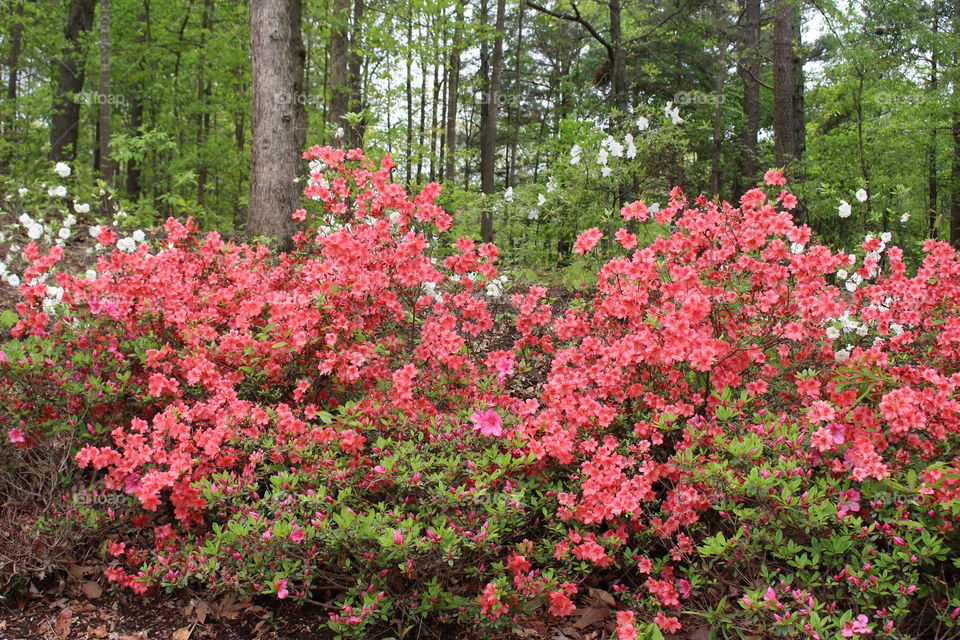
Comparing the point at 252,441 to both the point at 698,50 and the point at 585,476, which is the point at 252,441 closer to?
the point at 585,476

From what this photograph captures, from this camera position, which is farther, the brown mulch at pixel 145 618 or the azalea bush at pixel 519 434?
the brown mulch at pixel 145 618

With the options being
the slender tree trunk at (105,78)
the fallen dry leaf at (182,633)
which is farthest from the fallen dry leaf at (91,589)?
the slender tree trunk at (105,78)

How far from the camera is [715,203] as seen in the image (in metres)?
3.47

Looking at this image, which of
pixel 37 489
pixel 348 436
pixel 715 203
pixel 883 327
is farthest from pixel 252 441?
pixel 883 327

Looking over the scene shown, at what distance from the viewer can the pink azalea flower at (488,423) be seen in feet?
8.73

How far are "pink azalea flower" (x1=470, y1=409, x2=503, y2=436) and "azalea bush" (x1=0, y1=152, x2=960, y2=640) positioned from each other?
0.02 meters

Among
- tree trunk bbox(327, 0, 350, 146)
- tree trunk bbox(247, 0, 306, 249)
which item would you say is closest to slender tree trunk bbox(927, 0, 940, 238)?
tree trunk bbox(327, 0, 350, 146)

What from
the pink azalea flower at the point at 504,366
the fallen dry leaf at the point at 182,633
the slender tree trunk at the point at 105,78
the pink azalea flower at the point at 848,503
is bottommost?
the fallen dry leaf at the point at 182,633

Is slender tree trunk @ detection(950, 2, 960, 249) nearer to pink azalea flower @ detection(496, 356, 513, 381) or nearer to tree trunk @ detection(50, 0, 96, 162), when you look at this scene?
pink azalea flower @ detection(496, 356, 513, 381)

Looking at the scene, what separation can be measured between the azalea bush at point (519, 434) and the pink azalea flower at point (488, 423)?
2 centimetres

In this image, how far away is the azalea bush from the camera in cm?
219

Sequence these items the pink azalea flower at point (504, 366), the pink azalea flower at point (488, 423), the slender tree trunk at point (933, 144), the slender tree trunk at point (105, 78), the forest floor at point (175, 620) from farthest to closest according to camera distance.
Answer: the slender tree trunk at point (933, 144)
the slender tree trunk at point (105, 78)
the pink azalea flower at point (504, 366)
the pink azalea flower at point (488, 423)
the forest floor at point (175, 620)

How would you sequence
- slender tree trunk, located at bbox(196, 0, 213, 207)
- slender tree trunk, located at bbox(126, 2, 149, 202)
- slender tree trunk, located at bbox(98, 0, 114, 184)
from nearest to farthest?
slender tree trunk, located at bbox(98, 0, 114, 184), slender tree trunk, located at bbox(126, 2, 149, 202), slender tree trunk, located at bbox(196, 0, 213, 207)

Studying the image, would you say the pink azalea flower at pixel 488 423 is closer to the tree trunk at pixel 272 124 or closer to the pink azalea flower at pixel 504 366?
the pink azalea flower at pixel 504 366
